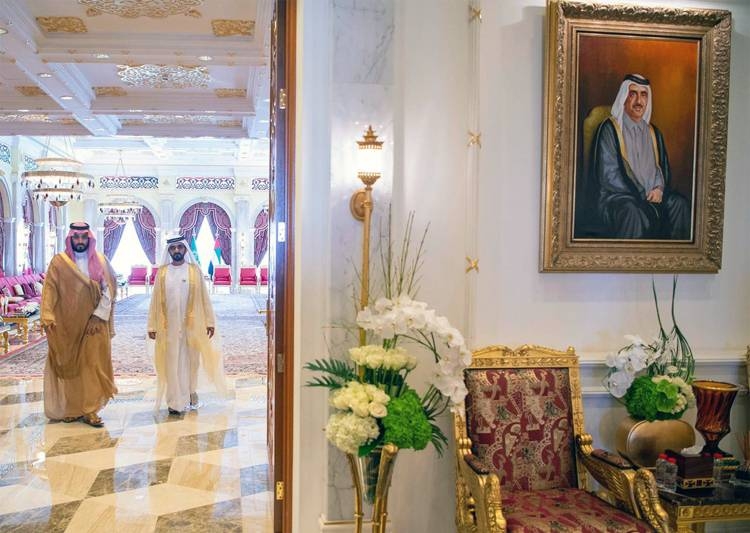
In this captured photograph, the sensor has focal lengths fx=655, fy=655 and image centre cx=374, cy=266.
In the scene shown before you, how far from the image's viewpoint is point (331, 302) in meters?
2.95

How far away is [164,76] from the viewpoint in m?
7.04

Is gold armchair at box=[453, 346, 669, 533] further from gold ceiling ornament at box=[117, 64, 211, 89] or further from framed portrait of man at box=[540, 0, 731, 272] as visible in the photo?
gold ceiling ornament at box=[117, 64, 211, 89]

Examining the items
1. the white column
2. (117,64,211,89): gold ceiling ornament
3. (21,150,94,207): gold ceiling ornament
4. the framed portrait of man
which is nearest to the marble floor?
the framed portrait of man

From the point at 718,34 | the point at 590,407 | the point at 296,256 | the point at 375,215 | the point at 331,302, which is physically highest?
the point at 718,34

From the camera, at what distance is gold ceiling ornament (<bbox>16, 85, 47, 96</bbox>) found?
25.0ft

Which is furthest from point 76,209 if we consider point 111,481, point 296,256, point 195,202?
point 296,256

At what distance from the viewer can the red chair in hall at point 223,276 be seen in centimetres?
1905

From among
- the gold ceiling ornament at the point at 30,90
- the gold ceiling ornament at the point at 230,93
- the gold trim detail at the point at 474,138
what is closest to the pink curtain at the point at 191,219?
the gold ceiling ornament at the point at 30,90

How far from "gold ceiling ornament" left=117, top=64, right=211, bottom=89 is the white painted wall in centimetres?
431

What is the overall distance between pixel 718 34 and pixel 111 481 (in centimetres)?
434

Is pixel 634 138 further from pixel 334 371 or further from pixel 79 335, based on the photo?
pixel 79 335

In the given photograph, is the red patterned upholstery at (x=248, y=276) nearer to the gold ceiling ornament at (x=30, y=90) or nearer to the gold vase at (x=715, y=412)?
the gold ceiling ornament at (x=30, y=90)

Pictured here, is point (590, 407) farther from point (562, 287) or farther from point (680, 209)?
point (680, 209)

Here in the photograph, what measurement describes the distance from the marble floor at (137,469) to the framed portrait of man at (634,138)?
237 cm
